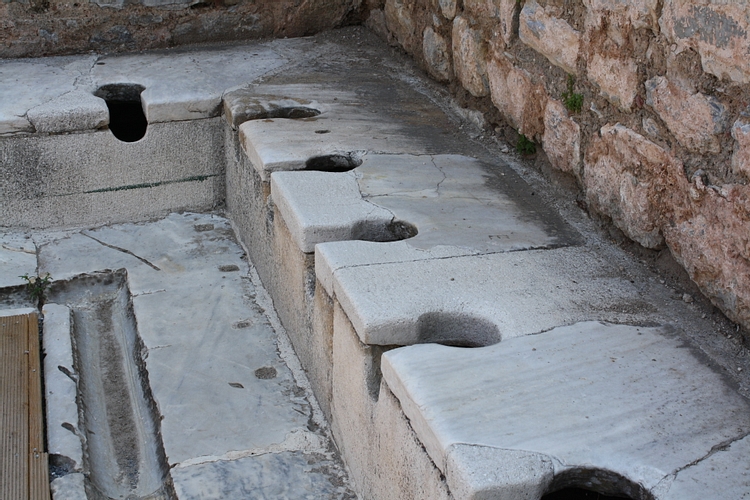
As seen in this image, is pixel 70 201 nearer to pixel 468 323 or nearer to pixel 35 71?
pixel 35 71

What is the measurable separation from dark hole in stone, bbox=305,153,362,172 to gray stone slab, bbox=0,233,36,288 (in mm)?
1301

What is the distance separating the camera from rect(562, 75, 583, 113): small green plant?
286 centimetres

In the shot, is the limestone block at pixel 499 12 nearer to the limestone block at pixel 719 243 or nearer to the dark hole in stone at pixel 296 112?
the dark hole in stone at pixel 296 112

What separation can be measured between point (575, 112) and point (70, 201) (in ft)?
7.70

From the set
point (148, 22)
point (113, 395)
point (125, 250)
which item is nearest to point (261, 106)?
point (125, 250)

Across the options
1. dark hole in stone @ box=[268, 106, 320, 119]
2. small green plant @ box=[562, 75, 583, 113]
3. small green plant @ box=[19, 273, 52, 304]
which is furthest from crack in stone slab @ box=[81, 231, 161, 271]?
small green plant @ box=[562, 75, 583, 113]

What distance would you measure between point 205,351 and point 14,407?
68 centimetres

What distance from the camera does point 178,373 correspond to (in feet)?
9.68

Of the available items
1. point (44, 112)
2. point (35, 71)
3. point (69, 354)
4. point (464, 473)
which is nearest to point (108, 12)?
point (35, 71)

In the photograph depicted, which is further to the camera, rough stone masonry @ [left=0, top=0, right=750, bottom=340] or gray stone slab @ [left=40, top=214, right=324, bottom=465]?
gray stone slab @ [left=40, top=214, right=324, bottom=465]

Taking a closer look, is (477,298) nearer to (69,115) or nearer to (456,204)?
(456,204)

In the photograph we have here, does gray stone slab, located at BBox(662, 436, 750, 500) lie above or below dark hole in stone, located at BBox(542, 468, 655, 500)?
above

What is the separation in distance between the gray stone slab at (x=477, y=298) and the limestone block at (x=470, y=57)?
1302 millimetres

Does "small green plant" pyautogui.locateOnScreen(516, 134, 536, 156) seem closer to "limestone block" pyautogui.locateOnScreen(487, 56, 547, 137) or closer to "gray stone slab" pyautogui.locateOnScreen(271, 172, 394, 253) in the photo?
"limestone block" pyautogui.locateOnScreen(487, 56, 547, 137)
